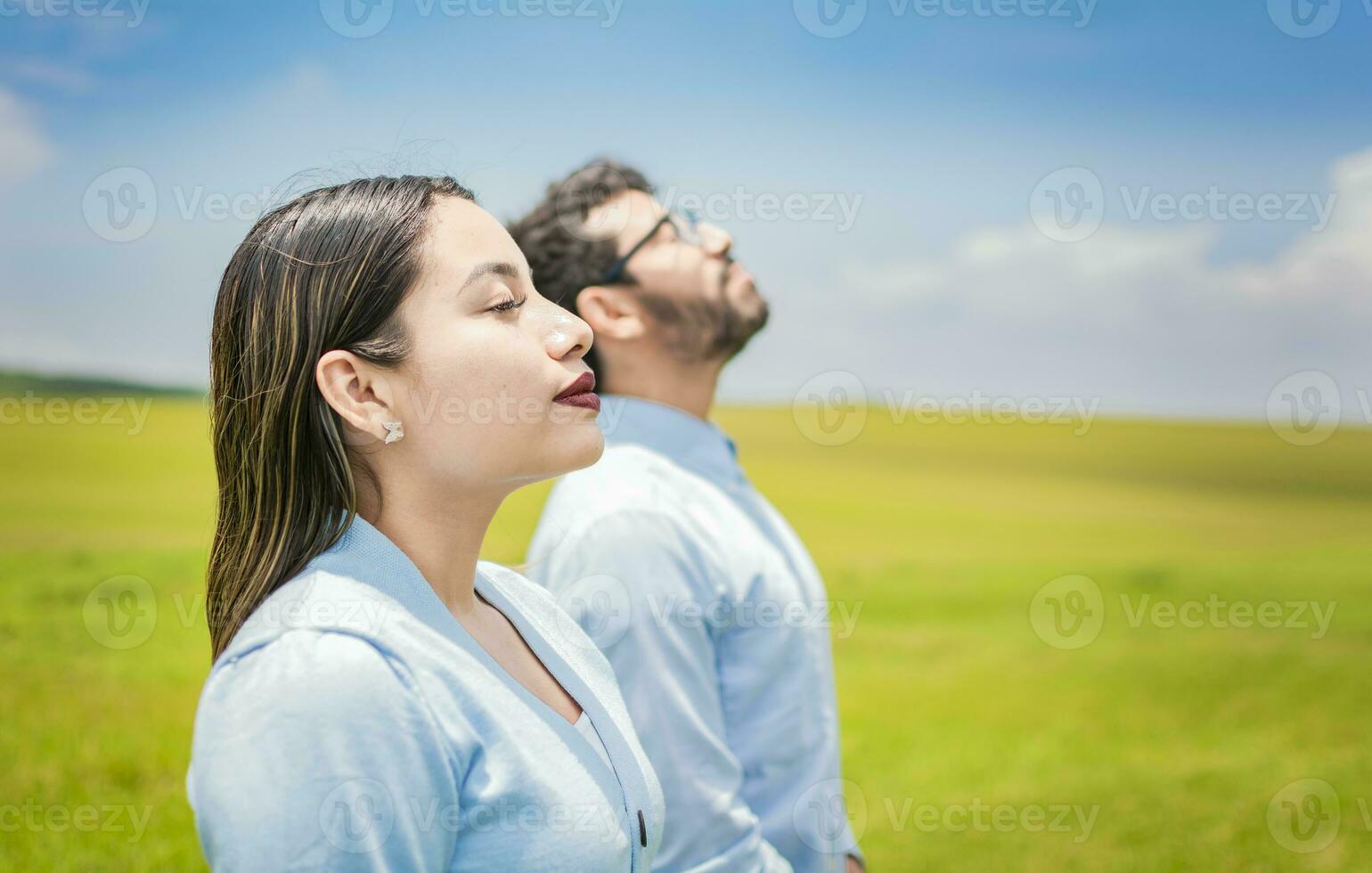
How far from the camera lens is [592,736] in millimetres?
1490

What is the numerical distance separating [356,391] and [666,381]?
49.6 inches

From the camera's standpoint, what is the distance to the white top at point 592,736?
1462 millimetres

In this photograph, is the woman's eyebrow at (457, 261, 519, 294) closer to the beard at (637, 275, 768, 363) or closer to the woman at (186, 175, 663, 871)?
the woman at (186, 175, 663, 871)

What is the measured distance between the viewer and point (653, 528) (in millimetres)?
2188

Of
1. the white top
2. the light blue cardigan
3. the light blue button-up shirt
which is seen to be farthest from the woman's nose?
the light blue button-up shirt

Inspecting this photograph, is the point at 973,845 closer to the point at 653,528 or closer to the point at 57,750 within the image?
the point at 653,528

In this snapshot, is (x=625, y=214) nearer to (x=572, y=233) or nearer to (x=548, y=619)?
(x=572, y=233)

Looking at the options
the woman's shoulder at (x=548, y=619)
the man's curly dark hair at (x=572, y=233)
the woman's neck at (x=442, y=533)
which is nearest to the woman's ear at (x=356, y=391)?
the woman's neck at (x=442, y=533)

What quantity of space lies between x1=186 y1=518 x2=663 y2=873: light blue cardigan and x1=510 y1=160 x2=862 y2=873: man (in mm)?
585

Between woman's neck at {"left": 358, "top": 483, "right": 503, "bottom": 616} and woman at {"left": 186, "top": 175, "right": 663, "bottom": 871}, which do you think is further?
woman's neck at {"left": 358, "top": 483, "right": 503, "bottom": 616}

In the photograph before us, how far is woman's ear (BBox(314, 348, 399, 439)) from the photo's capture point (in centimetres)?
135

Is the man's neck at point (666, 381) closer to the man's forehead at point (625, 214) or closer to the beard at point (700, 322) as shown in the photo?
the beard at point (700, 322)

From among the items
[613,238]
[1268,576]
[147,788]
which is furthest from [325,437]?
[1268,576]

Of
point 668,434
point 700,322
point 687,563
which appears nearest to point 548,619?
point 687,563
